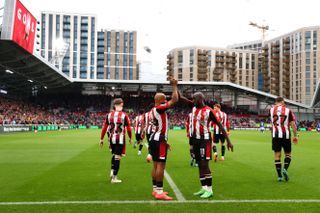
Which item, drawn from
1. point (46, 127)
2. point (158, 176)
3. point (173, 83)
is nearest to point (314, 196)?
point (158, 176)

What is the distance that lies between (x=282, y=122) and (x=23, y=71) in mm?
44797

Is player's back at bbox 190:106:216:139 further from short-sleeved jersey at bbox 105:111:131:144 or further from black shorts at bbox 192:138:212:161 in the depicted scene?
short-sleeved jersey at bbox 105:111:131:144

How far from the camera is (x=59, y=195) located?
7.97 m

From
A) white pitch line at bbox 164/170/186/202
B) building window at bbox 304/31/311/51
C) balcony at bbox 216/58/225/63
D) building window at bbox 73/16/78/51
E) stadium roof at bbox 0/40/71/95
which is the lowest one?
white pitch line at bbox 164/170/186/202

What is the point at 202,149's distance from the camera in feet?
26.3

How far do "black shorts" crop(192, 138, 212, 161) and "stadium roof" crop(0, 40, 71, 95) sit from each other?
100 feet

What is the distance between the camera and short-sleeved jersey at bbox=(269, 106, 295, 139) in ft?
32.8

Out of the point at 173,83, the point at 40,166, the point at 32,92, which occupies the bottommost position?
the point at 40,166

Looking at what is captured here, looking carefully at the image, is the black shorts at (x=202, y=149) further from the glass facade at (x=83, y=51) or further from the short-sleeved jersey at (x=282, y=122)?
the glass facade at (x=83, y=51)

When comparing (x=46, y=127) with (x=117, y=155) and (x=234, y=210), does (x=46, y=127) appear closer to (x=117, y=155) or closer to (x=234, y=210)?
(x=117, y=155)

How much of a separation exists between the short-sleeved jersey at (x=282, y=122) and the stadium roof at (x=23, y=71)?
29.9 meters

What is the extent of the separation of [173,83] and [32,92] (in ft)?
234

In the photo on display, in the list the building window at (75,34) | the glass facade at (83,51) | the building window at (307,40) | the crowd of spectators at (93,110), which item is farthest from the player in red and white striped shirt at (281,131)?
the building window at (75,34)

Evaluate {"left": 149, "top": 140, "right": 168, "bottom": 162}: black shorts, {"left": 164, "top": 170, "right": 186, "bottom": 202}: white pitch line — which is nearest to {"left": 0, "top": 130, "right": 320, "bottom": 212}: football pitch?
{"left": 164, "top": 170, "right": 186, "bottom": 202}: white pitch line
